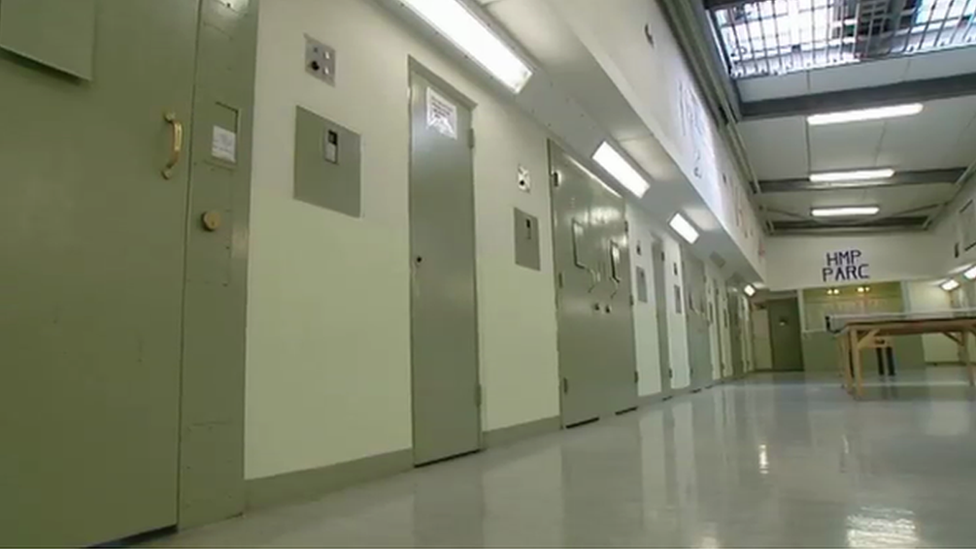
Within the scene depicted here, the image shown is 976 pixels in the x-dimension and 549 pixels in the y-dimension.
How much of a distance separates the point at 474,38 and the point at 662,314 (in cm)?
573

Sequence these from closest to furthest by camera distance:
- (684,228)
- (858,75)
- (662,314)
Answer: (858,75) → (662,314) → (684,228)

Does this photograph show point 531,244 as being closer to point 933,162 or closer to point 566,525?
point 566,525

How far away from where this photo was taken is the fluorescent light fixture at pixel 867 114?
25.8ft

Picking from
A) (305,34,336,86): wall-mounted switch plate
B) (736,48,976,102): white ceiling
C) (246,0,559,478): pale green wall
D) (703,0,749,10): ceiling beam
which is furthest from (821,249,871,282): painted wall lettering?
(305,34,336,86): wall-mounted switch plate

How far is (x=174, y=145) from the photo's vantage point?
1921 millimetres

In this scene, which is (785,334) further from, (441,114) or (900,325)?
(441,114)

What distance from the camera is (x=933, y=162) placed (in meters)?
10.5

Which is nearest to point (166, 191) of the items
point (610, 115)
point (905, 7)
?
point (610, 115)

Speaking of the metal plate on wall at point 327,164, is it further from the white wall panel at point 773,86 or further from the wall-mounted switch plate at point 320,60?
the white wall panel at point 773,86

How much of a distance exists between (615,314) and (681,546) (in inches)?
187

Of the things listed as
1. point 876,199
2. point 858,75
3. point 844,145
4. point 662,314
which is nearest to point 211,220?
point 662,314

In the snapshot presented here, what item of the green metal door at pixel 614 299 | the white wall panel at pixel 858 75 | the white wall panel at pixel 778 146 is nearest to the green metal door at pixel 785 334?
the white wall panel at pixel 778 146

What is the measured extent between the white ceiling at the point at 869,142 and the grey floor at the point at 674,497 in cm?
610

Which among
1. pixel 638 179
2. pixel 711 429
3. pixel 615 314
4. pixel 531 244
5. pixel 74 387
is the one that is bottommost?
pixel 711 429
